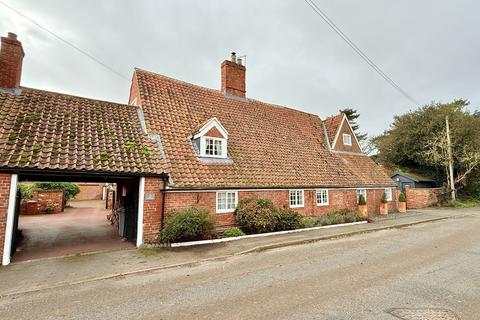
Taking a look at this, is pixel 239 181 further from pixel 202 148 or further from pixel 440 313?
pixel 440 313

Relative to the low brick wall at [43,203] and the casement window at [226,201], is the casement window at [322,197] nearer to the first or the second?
the casement window at [226,201]

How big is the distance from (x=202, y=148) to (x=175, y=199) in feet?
10.9

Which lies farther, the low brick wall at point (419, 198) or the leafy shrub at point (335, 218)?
the low brick wall at point (419, 198)

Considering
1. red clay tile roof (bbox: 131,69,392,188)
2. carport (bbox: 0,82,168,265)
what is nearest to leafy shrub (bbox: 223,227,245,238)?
red clay tile roof (bbox: 131,69,392,188)

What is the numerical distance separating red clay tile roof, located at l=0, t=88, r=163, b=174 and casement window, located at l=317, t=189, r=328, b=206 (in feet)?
34.6

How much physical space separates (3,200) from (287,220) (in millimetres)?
11704

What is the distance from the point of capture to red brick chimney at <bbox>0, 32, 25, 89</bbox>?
491 inches

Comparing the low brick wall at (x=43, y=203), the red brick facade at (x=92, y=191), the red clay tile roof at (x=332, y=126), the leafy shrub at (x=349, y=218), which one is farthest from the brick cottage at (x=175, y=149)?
the red brick facade at (x=92, y=191)

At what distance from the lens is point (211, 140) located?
48.0ft

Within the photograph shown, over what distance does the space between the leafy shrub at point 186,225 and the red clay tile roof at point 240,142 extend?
1.24 metres

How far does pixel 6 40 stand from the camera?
12828 millimetres

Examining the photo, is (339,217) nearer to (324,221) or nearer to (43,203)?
(324,221)

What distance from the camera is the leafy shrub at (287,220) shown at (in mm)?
14008

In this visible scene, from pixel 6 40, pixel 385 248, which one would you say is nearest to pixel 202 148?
pixel 385 248
